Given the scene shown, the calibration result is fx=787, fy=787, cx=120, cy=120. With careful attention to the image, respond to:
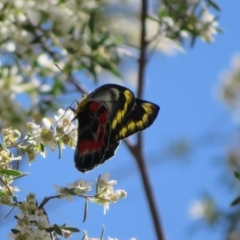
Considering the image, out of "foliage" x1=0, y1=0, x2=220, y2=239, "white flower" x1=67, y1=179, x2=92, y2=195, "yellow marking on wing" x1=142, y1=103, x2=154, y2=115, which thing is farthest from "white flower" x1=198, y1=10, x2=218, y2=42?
"white flower" x1=67, y1=179, x2=92, y2=195

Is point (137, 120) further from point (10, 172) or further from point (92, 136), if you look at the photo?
point (10, 172)

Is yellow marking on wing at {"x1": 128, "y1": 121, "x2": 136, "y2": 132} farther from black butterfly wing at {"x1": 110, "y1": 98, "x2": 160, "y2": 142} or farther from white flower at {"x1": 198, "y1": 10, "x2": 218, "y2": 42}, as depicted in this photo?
white flower at {"x1": 198, "y1": 10, "x2": 218, "y2": 42}

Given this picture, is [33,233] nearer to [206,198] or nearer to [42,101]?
[42,101]

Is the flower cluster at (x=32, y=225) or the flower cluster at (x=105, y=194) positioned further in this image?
the flower cluster at (x=105, y=194)

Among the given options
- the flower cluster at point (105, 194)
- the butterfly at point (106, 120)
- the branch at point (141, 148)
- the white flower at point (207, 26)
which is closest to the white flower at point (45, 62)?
the branch at point (141, 148)

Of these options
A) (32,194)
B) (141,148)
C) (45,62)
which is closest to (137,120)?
(32,194)

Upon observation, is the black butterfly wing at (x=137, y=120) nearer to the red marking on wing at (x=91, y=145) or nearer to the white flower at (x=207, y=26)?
the red marking on wing at (x=91, y=145)

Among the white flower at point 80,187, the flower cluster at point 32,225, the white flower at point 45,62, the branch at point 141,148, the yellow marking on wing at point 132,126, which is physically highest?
the white flower at point 45,62
